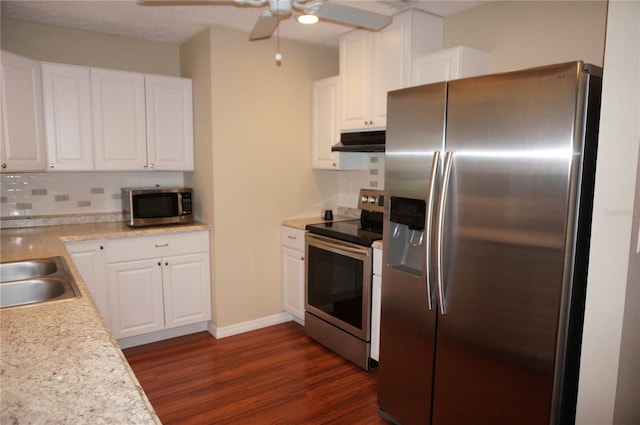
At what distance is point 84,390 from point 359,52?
2882mm

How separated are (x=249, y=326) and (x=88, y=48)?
8.73 feet

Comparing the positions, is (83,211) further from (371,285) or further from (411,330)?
(411,330)

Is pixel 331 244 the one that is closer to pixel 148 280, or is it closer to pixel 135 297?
pixel 148 280

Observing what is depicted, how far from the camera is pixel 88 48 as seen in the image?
11.2 feet

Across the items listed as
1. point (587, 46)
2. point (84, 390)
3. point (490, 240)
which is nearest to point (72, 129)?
point (84, 390)

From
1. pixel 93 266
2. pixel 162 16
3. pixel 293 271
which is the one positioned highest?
pixel 162 16

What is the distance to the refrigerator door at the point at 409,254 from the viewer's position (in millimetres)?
1977

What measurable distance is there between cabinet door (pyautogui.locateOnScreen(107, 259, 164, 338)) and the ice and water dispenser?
1962mm

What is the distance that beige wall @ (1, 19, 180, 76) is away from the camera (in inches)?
124

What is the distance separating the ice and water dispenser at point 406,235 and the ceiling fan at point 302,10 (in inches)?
35.6

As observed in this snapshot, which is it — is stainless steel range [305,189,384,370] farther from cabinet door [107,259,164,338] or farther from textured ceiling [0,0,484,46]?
textured ceiling [0,0,484,46]

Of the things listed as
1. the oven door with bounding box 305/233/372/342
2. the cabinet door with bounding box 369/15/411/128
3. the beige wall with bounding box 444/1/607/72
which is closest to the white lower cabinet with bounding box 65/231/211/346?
the oven door with bounding box 305/233/372/342

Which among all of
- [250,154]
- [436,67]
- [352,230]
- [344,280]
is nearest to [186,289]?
[250,154]

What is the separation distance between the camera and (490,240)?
1755 millimetres
